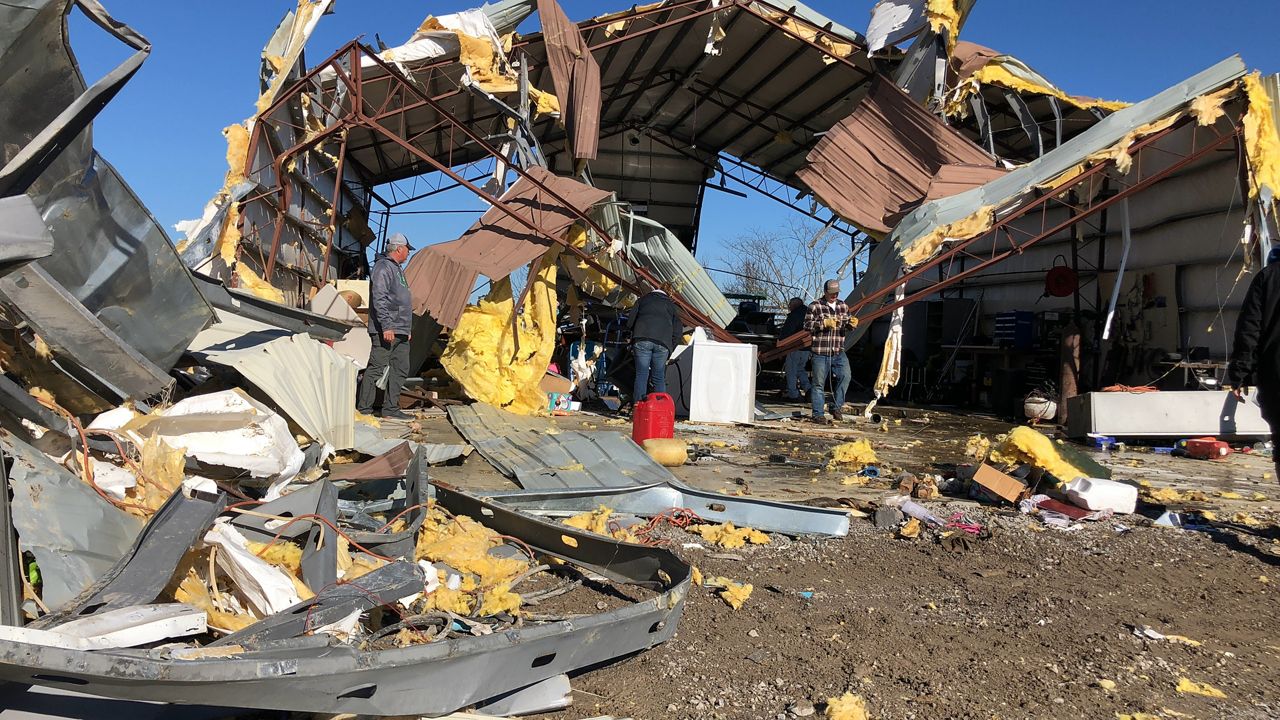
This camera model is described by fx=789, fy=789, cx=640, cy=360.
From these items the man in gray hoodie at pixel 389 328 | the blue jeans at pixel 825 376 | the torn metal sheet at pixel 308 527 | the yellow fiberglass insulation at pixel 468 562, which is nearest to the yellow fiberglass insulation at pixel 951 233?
the blue jeans at pixel 825 376

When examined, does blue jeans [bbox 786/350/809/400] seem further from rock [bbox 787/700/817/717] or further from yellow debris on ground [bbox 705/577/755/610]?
rock [bbox 787/700/817/717]

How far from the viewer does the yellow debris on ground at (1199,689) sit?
279cm

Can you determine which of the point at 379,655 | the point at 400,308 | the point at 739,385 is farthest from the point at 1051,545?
the point at 400,308

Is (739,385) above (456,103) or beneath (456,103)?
beneath

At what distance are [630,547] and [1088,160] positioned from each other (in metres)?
8.88

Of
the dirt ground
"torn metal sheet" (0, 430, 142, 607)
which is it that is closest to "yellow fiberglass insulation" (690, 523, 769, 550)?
the dirt ground

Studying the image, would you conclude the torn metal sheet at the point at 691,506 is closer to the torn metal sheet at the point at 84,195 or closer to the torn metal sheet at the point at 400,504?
the torn metal sheet at the point at 400,504

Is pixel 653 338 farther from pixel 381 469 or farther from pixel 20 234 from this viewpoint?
pixel 20 234

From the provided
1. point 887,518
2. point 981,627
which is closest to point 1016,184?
point 887,518

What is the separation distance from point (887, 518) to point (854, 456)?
94.7 inches

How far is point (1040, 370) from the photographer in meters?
12.6

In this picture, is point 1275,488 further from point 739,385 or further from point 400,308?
point 400,308

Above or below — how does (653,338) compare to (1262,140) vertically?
below

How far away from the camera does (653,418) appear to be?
744 centimetres
